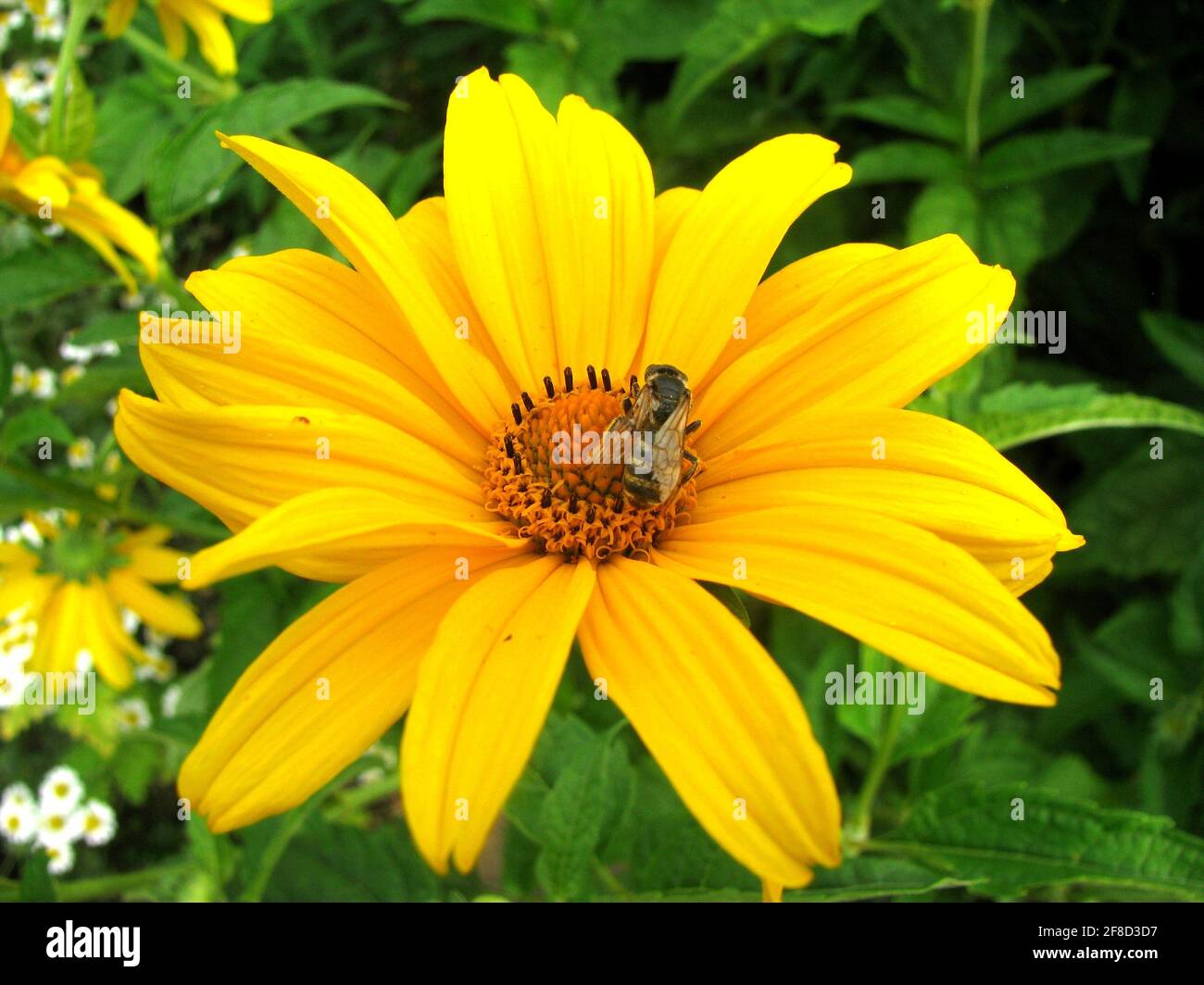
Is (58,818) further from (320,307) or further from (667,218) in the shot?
(667,218)

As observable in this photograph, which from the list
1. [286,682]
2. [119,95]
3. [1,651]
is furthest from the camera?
[1,651]

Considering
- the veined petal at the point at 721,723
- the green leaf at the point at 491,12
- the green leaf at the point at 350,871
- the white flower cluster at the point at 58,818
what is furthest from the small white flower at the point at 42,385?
the veined petal at the point at 721,723

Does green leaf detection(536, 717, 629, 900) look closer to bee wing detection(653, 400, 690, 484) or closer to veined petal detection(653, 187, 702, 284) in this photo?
bee wing detection(653, 400, 690, 484)

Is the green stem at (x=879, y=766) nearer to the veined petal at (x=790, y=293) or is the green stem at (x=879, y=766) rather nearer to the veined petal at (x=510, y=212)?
the veined petal at (x=790, y=293)

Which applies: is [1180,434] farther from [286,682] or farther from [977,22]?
[286,682]

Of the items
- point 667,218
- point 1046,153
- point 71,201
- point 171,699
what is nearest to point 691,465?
point 667,218
